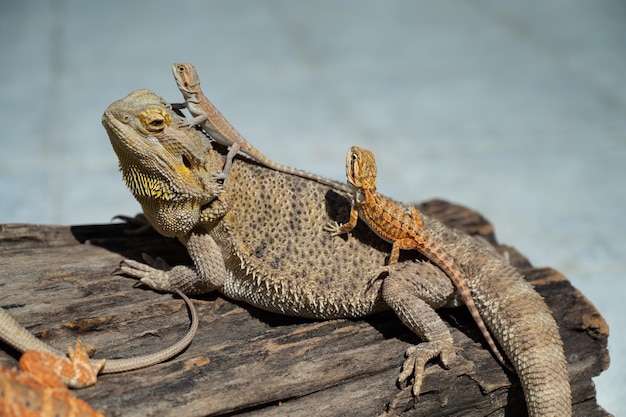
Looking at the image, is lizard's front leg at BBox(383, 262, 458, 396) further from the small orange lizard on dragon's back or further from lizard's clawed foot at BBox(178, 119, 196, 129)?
lizard's clawed foot at BBox(178, 119, 196, 129)

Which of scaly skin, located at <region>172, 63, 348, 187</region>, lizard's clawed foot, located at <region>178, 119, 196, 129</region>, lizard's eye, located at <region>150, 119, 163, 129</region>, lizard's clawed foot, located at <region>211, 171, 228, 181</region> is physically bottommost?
lizard's clawed foot, located at <region>211, 171, 228, 181</region>

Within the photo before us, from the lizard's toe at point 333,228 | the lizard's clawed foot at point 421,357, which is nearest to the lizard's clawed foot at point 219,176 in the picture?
the lizard's toe at point 333,228

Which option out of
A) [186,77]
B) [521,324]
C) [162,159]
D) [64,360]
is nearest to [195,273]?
[162,159]

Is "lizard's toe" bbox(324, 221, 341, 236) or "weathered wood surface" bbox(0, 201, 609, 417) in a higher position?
"lizard's toe" bbox(324, 221, 341, 236)

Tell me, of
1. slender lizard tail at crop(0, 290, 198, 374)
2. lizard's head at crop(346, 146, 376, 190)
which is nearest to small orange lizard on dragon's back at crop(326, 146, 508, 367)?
lizard's head at crop(346, 146, 376, 190)

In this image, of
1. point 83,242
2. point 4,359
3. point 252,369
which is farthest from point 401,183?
point 4,359

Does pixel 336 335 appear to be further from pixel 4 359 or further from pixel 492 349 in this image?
pixel 4 359
